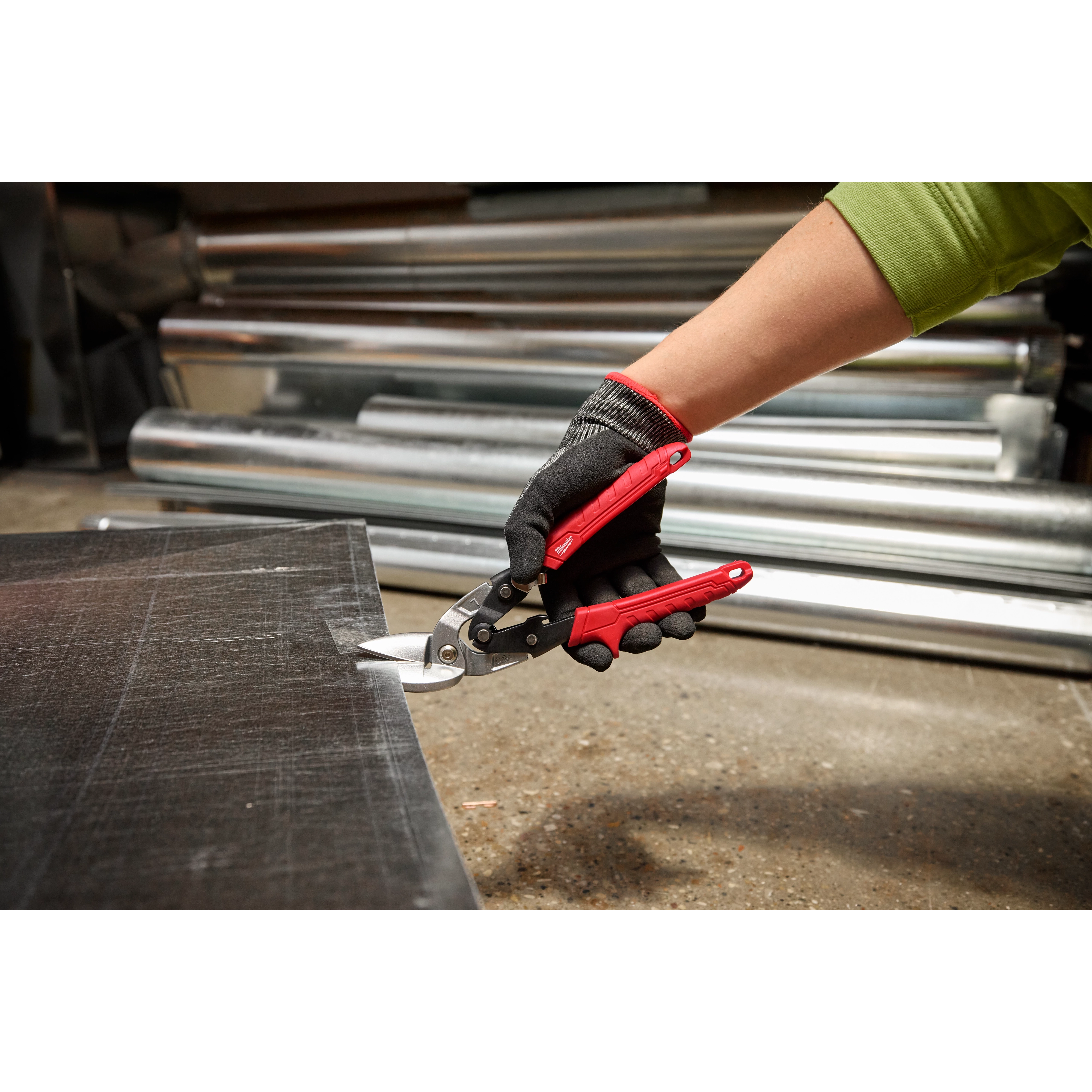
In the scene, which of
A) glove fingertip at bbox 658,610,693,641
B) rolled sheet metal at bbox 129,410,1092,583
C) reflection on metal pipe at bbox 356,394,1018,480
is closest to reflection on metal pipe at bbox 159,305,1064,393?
reflection on metal pipe at bbox 356,394,1018,480

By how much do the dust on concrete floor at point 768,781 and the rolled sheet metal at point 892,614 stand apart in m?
0.05

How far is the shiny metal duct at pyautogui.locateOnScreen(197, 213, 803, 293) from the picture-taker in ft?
7.75

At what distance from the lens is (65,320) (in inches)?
119

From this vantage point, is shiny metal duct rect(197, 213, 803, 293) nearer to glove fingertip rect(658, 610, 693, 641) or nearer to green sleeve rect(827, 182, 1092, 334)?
green sleeve rect(827, 182, 1092, 334)

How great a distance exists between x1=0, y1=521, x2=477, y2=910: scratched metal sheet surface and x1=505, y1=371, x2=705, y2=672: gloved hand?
22 cm

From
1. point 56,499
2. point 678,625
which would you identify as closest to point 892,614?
point 678,625

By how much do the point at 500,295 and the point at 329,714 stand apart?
2088mm

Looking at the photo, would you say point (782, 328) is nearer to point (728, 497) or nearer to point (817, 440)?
point (728, 497)

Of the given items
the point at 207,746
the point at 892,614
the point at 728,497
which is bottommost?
the point at 892,614

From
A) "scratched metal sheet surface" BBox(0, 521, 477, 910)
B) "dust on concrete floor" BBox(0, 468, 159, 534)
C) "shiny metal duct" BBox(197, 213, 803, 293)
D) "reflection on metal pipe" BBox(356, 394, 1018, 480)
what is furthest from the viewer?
"dust on concrete floor" BBox(0, 468, 159, 534)

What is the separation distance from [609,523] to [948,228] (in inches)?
19.2

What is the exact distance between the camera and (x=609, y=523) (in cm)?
103

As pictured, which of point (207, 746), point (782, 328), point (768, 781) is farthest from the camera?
point (768, 781)
